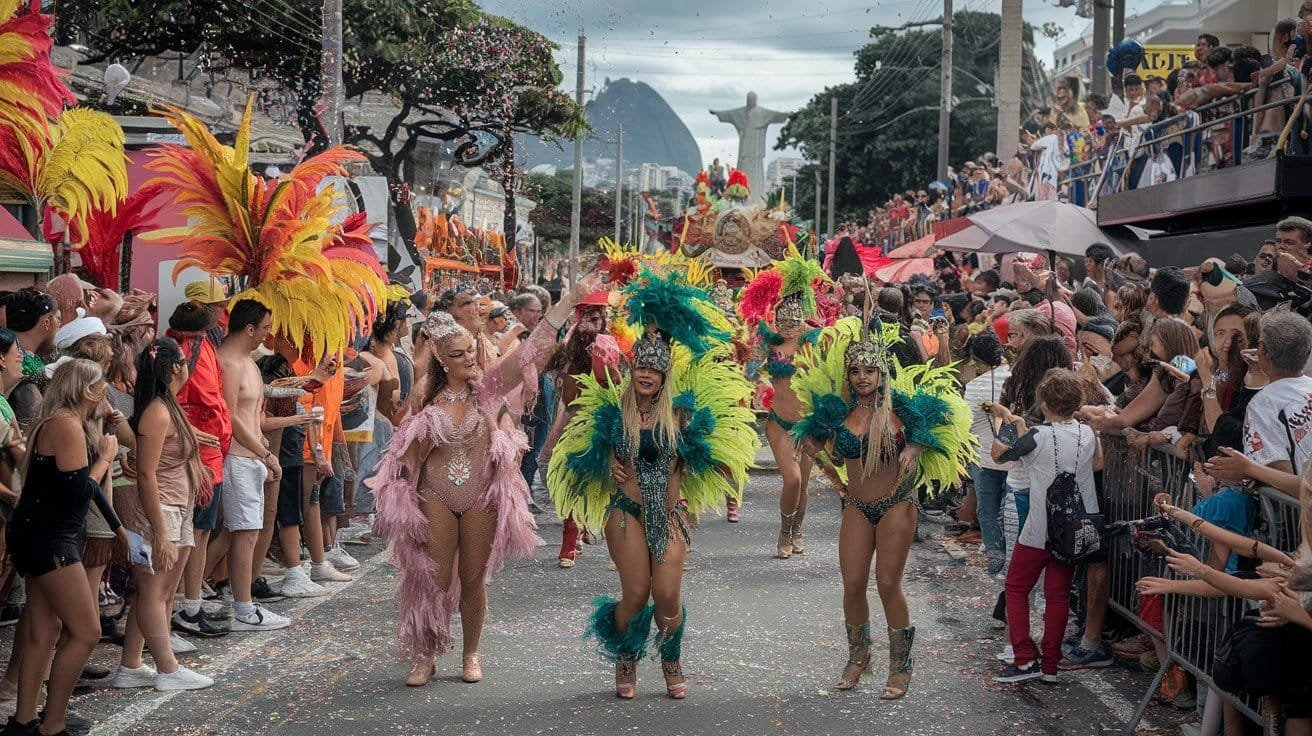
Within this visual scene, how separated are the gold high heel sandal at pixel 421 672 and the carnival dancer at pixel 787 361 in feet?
13.4

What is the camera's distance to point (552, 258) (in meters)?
97.5

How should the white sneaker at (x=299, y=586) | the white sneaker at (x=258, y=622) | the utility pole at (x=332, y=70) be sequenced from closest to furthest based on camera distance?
the white sneaker at (x=258, y=622), the white sneaker at (x=299, y=586), the utility pole at (x=332, y=70)

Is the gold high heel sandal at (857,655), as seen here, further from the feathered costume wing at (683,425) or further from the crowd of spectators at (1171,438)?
the feathered costume wing at (683,425)

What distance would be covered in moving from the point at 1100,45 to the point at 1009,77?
6.89 m

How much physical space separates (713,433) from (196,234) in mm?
3784

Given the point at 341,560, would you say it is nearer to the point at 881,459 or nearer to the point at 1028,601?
the point at 881,459

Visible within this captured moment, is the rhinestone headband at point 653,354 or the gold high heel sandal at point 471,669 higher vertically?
the rhinestone headband at point 653,354

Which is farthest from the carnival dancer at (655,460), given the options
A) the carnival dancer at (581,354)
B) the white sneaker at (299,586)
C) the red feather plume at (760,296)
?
the red feather plume at (760,296)

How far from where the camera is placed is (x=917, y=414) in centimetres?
685

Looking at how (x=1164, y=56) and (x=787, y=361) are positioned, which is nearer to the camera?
(x=787, y=361)

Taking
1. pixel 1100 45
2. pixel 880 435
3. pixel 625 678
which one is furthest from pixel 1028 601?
pixel 1100 45

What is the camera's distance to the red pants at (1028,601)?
6.96 metres

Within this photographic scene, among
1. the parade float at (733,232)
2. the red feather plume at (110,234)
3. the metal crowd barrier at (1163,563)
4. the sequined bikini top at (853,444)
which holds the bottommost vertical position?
the metal crowd barrier at (1163,563)

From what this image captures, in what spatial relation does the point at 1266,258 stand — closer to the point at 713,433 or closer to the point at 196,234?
the point at 713,433
